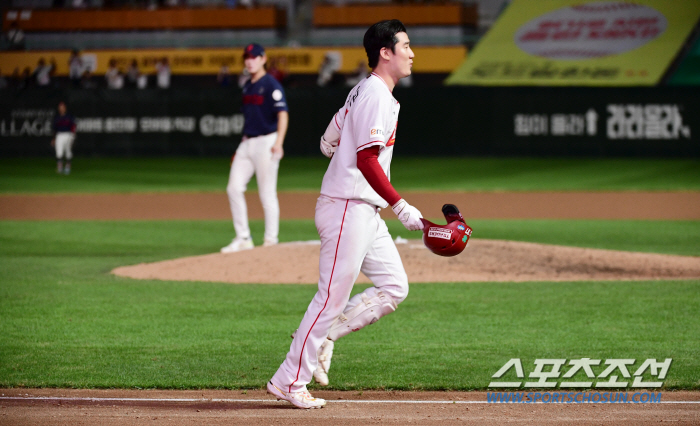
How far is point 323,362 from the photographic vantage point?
549cm

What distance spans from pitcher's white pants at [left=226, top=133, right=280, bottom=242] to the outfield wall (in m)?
14.8

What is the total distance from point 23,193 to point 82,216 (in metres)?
4.81

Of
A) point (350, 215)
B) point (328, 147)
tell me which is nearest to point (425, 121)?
point (328, 147)

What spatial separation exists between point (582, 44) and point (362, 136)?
29.0 meters

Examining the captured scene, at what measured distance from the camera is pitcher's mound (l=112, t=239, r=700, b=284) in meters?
10.1

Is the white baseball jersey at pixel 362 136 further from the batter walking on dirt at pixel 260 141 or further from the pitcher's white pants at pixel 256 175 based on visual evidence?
the pitcher's white pants at pixel 256 175

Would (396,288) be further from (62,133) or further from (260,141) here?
(62,133)

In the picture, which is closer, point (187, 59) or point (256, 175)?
point (256, 175)

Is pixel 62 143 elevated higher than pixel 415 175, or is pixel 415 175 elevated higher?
pixel 62 143

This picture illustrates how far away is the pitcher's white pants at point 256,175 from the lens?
36.8 ft

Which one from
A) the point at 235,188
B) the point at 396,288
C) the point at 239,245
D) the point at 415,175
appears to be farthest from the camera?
the point at 415,175

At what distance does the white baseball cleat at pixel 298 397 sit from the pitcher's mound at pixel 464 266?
4683 millimetres

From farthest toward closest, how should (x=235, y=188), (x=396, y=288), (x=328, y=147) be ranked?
1. (x=235, y=188)
2. (x=328, y=147)
3. (x=396, y=288)

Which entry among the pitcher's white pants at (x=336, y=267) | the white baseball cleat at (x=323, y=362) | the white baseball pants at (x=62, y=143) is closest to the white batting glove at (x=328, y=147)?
the pitcher's white pants at (x=336, y=267)
